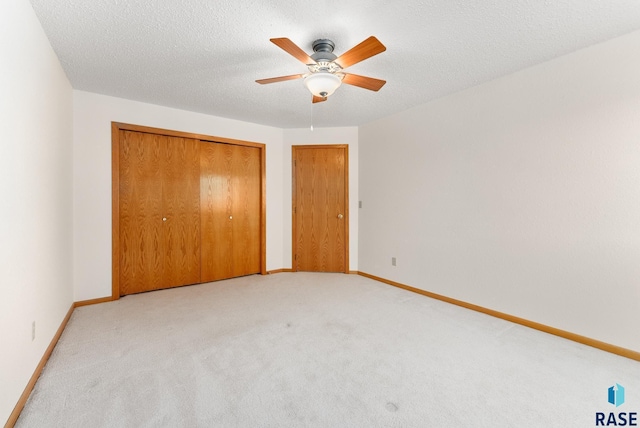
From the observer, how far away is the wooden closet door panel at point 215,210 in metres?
3.91

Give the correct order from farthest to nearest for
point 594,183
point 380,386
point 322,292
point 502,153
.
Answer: point 322,292, point 502,153, point 594,183, point 380,386

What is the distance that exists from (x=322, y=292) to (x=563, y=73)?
320 cm

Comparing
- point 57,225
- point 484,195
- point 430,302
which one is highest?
point 484,195

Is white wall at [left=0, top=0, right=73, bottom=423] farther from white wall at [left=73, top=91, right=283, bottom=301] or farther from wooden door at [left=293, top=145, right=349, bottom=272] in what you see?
wooden door at [left=293, top=145, right=349, bottom=272]

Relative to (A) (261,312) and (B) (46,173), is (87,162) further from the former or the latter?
(A) (261,312)

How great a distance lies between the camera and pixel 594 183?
2213mm

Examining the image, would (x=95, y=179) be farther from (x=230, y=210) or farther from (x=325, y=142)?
(x=325, y=142)

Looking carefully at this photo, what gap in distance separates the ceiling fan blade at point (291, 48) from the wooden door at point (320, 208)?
2.49m

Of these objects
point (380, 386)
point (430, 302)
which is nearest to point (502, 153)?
point (430, 302)

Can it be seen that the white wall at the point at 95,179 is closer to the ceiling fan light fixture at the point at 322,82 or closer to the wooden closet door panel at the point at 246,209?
the wooden closet door panel at the point at 246,209

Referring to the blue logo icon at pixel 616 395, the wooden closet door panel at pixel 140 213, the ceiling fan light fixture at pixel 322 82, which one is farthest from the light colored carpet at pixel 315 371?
the ceiling fan light fixture at pixel 322 82

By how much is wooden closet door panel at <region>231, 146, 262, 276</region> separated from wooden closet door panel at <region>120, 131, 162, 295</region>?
3.28 feet

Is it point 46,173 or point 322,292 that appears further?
point 322,292

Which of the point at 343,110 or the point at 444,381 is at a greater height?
the point at 343,110
